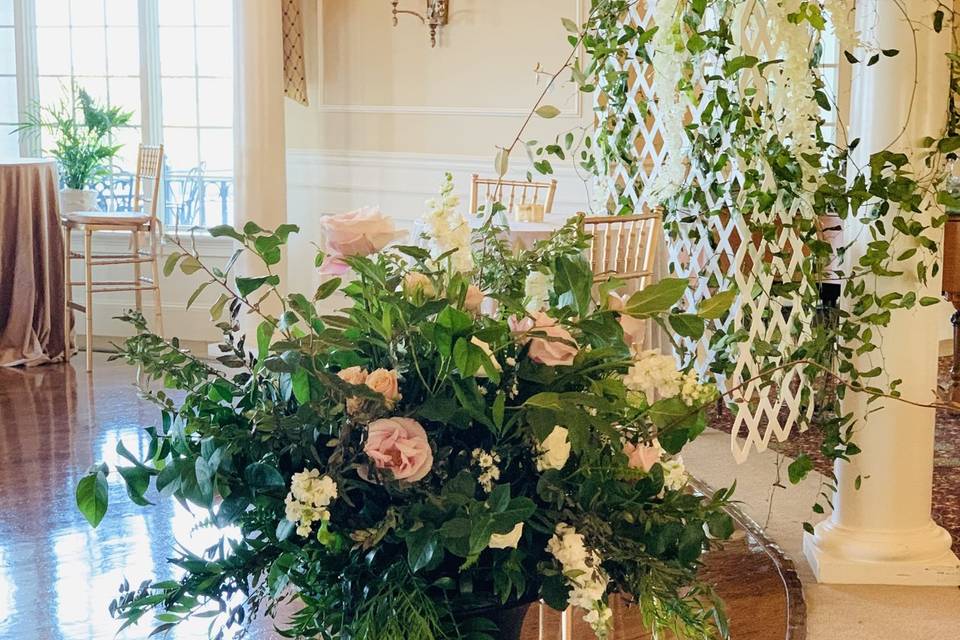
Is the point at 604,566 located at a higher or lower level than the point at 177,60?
lower

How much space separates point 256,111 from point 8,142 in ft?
7.24

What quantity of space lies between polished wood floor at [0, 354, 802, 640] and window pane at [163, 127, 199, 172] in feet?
7.54

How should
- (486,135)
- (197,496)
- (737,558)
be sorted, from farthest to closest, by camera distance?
(486,135)
(737,558)
(197,496)

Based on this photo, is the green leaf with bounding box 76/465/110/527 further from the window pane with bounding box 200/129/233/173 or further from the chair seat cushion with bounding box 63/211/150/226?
the window pane with bounding box 200/129/233/173

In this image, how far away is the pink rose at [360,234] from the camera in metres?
1.06

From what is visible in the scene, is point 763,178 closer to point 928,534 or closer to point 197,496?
point 928,534

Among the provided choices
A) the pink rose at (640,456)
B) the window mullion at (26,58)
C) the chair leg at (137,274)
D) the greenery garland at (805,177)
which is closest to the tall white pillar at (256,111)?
the chair leg at (137,274)

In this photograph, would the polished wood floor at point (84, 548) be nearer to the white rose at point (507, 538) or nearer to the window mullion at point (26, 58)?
the white rose at point (507, 538)

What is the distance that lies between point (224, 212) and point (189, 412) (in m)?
6.32

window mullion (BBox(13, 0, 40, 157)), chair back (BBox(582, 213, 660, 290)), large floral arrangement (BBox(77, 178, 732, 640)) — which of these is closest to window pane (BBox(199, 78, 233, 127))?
window mullion (BBox(13, 0, 40, 157))

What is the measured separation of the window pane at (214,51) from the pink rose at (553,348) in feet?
21.2

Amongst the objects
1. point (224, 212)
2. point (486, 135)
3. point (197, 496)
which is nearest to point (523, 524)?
point (197, 496)

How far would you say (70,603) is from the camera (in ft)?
10.2

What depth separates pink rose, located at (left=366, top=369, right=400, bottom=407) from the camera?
0.97m
